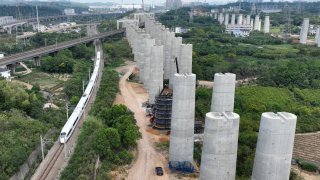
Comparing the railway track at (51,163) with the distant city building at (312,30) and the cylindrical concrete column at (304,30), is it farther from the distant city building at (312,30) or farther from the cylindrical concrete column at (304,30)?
the distant city building at (312,30)

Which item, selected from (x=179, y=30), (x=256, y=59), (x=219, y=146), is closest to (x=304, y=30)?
(x=256, y=59)

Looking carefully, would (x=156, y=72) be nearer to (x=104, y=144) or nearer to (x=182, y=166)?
(x=104, y=144)

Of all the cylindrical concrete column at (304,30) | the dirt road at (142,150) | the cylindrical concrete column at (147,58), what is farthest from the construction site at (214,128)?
the cylindrical concrete column at (304,30)

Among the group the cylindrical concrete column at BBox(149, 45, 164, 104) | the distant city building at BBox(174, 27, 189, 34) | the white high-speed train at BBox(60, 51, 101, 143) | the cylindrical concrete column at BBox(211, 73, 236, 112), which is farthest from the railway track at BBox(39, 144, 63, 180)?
the distant city building at BBox(174, 27, 189, 34)

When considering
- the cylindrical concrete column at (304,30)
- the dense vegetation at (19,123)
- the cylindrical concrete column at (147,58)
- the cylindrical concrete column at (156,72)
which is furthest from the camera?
the cylindrical concrete column at (304,30)

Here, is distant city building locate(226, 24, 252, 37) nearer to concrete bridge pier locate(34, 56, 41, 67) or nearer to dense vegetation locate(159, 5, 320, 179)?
dense vegetation locate(159, 5, 320, 179)

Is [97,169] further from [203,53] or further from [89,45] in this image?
[89,45]
